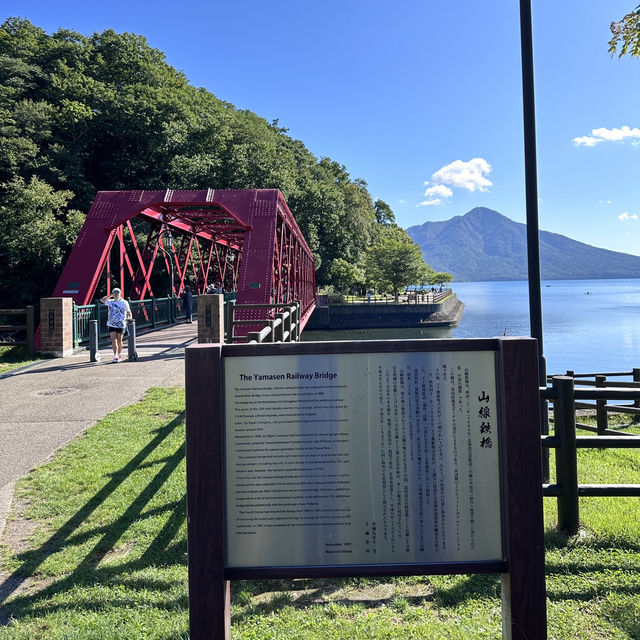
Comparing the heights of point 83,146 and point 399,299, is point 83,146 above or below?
above

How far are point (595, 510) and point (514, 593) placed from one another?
227 cm

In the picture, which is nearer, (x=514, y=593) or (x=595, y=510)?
(x=514, y=593)

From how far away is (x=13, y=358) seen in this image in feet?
39.7

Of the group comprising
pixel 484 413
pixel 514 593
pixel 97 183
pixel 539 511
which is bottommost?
pixel 514 593

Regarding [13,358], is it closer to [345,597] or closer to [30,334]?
[30,334]

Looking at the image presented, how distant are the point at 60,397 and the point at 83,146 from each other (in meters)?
35.0

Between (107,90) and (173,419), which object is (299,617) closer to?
(173,419)

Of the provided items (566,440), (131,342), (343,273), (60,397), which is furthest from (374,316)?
(566,440)

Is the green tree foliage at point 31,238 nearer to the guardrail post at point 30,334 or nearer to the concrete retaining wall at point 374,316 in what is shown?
the guardrail post at point 30,334

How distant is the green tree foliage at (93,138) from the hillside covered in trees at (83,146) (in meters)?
0.08

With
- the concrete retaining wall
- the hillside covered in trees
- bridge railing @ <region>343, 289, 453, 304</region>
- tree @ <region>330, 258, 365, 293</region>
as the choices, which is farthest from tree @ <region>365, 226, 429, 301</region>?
the hillside covered in trees

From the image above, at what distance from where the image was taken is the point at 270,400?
2.24 meters

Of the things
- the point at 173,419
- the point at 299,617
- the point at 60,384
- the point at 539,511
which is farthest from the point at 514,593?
the point at 60,384

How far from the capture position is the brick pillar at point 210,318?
12312 mm
